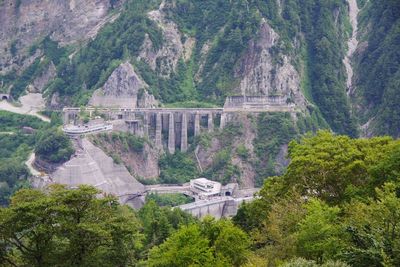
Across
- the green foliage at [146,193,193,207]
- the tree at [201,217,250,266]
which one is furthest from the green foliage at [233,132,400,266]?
the green foliage at [146,193,193,207]

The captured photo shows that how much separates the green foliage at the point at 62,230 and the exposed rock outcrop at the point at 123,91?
74905 mm

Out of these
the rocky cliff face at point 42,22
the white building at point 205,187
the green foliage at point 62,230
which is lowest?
the white building at point 205,187

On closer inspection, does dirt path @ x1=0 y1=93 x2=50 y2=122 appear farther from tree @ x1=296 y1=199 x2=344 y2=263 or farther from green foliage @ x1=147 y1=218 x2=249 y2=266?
tree @ x1=296 y1=199 x2=344 y2=263

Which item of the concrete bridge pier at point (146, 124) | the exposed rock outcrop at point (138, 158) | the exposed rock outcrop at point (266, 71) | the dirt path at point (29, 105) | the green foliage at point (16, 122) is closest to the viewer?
the exposed rock outcrop at point (138, 158)

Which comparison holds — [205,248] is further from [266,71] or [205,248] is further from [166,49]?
[166,49]

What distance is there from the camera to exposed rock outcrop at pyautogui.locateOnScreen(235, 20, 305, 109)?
4368 inches

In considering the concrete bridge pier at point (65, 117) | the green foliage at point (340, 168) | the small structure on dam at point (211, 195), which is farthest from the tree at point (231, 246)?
the concrete bridge pier at point (65, 117)

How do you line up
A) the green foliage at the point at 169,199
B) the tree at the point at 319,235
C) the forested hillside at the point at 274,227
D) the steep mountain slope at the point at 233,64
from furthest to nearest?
the steep mountain slope at the point at 233,64 → the green foliage at the point at 169,199 → the tree at the point at 319,235 → the forested hillside at the point at 274,227

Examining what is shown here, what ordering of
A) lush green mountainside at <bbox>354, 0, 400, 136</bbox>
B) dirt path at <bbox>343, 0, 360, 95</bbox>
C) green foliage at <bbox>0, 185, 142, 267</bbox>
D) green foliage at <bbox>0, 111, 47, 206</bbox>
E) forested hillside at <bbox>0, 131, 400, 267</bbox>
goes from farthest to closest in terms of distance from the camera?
dirt path at <bbox>343, 0, 360, 95</bbox> → lush green mountainside at <bbox>354, 0, 400, 136</bbox> → green foliage at <bbox>0, 111, 47, 206</bbox> → green foliage at <bbox>0, 185, 142, 267</bbox> → forested hillside at <bbox>0, 131, 400, 267</bbox>

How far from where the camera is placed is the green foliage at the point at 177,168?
9781 centimetres

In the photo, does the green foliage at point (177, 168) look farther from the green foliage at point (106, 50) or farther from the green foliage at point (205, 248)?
the green foliage at point (205, 248)

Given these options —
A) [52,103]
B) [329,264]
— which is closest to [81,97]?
[52,103]

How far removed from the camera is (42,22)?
5413 inches

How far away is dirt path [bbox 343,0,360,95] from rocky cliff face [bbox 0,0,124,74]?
1808 inches
